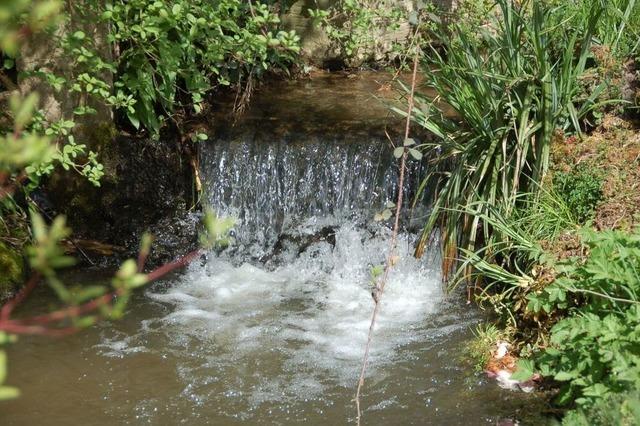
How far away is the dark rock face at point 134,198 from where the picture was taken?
6.43 m

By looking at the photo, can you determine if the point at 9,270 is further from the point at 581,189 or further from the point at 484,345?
the point at 581,189

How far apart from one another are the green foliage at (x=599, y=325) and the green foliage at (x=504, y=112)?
1.03m

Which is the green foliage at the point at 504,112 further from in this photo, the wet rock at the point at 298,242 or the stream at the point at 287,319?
the wet rock at the point at 298,242

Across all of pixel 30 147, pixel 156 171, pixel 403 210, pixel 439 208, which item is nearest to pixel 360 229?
pixel 403 210

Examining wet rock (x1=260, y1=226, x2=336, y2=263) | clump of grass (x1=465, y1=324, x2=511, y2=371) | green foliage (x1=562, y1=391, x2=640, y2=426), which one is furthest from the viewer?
wet rock (x1=260, y1=226, x2=336, y2=263)

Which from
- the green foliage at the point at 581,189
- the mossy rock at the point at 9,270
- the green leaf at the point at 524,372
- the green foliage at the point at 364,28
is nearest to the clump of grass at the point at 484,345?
the green leaf at the point at 524,372

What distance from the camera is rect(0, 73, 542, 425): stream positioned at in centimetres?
434

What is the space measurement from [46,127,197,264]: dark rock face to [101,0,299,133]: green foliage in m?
0.29

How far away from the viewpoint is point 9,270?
5.73 metres

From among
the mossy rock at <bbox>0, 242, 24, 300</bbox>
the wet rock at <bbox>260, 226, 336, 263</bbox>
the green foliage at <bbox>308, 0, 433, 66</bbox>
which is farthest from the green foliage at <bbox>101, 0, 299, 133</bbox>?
the green foliage at <bbox>308, 0, 433, 66</bbox>

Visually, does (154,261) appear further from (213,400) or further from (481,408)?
(481,408)

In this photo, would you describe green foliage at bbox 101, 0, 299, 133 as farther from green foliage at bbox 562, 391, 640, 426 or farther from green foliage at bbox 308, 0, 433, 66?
green foliage at bbox 562, 391, 640, 426

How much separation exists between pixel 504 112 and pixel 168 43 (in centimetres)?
253

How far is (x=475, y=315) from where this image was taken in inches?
208
